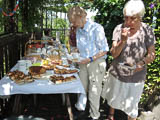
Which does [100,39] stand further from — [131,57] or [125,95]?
[125,95]

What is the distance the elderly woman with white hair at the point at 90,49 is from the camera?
218 cm

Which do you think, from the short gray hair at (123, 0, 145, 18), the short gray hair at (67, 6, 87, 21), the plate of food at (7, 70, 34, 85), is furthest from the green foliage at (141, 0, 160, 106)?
the plate of food at (7, 70, 34, 85)

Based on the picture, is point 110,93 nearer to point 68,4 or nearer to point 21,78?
point 21,78

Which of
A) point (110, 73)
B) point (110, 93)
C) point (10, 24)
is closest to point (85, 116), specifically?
point (110, 93)

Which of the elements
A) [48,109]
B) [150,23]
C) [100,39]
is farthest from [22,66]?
[150,23]

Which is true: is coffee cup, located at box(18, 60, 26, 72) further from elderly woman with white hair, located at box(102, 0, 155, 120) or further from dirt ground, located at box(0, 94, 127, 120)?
elderly woman with white hair, located at box(102, 0, 155, 120)

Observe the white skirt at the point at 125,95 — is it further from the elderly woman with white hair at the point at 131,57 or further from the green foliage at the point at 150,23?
the green foliage at the point at 150,23

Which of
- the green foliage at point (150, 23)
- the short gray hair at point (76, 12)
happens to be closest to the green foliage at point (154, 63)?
the green foliage at point (150, 23)

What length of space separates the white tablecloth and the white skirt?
705mm

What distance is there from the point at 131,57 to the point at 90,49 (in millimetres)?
538

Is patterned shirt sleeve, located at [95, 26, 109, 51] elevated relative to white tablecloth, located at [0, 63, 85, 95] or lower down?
elevated

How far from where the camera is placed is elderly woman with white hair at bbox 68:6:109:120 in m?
2.18

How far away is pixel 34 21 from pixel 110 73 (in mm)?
3477

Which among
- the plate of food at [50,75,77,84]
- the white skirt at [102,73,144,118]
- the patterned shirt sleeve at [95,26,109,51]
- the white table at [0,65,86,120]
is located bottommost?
the white skirt at [102,73,144,118]
